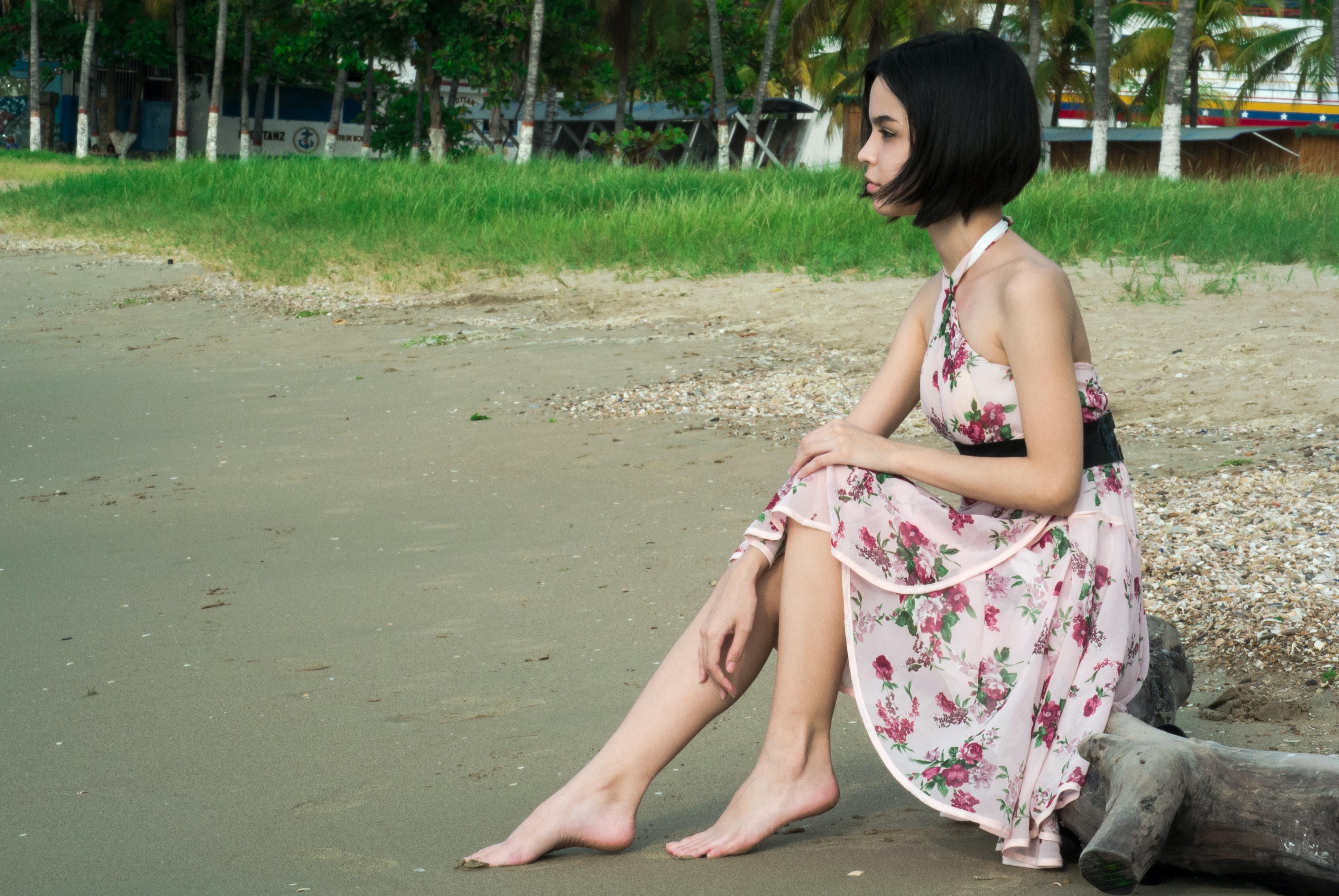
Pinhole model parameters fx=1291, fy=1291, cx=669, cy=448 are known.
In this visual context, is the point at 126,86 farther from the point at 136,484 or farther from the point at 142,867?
the point at 142,867

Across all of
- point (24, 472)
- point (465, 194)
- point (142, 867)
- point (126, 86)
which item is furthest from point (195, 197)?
point (126, 86)

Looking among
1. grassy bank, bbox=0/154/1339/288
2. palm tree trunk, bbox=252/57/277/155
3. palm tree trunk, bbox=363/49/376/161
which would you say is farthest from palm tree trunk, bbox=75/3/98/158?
grassy bank, bbox=0/154/1339/288

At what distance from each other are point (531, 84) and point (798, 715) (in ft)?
75.4

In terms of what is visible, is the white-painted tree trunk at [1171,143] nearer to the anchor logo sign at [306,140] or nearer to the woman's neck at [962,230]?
the woman's neck at [962,230]

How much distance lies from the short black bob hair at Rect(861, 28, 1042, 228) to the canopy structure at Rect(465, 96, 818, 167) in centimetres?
2972

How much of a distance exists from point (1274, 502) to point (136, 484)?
427cm

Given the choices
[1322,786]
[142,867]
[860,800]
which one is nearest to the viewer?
[1322,786]

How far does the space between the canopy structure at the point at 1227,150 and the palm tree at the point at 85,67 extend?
23.5 meters

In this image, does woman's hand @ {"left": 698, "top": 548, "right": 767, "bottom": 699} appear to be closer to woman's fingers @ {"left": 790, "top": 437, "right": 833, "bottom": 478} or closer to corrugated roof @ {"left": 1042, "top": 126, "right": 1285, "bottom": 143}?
woman's fingers @ {"left": 790, "top": 437, "right": 833, "bottom": 478}

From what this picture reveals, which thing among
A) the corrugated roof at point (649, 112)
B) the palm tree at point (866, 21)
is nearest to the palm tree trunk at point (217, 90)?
the corrugated roof at point (649, 112)

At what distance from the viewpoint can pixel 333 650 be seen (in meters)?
3.39

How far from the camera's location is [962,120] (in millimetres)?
2020

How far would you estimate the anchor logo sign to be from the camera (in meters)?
44.6

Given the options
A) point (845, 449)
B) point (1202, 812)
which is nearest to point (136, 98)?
point (845, 449)
